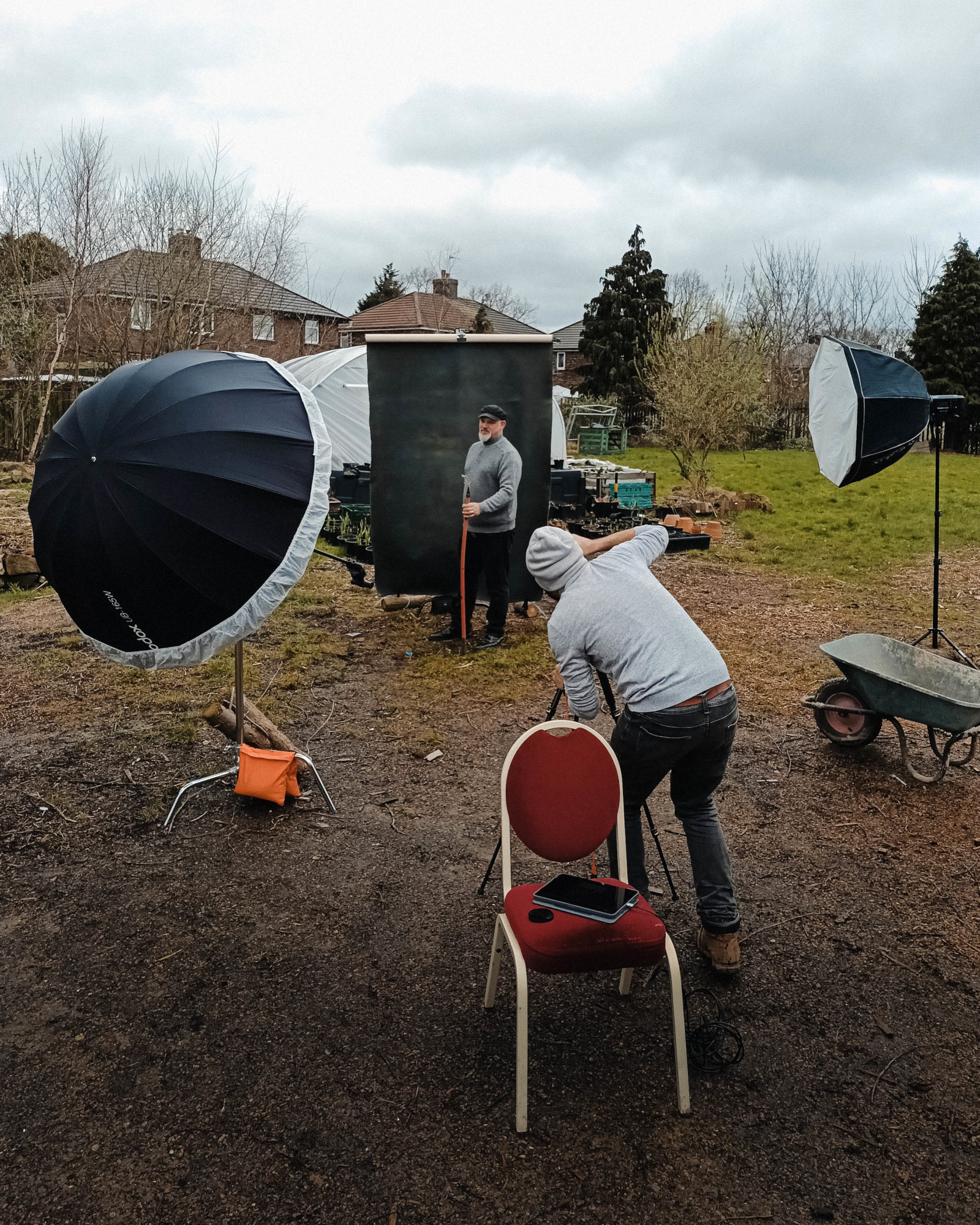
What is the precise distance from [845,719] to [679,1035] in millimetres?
3307

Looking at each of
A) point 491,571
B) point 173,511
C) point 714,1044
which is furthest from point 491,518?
point 714,1044

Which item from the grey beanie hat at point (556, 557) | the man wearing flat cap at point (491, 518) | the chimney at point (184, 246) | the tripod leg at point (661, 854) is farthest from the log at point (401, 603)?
the chimney at point (184, 246)

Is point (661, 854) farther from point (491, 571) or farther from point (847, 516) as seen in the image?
point (847, 516)

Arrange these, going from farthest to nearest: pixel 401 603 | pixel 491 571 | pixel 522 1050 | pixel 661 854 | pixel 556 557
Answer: pixel 401 603
pixel 491 571
pixel 661 854
pixel 556 557
pixel 522 1050

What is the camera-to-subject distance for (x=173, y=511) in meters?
3.83

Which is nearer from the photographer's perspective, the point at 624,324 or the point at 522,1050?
the point at 522,1050

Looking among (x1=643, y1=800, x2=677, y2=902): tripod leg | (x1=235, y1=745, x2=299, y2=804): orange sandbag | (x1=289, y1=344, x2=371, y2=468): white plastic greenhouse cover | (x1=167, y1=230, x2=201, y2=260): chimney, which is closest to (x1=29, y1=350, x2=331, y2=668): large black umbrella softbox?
(x1=235, y1=745, x2=299, y2=804): orange sandbag


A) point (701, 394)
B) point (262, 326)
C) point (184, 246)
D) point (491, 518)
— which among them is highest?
point (184, 246)

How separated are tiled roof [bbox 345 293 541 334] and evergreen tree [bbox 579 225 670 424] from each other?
3536 mm

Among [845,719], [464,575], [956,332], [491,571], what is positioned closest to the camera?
[845,719]

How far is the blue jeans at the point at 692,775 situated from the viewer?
3.18m

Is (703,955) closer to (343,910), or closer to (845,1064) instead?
(845,1064)

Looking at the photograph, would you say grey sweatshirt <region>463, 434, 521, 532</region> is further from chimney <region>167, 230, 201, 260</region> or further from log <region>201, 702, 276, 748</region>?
chimney <region>167, 230, 201, 260</region>

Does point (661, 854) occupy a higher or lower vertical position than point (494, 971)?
higher
